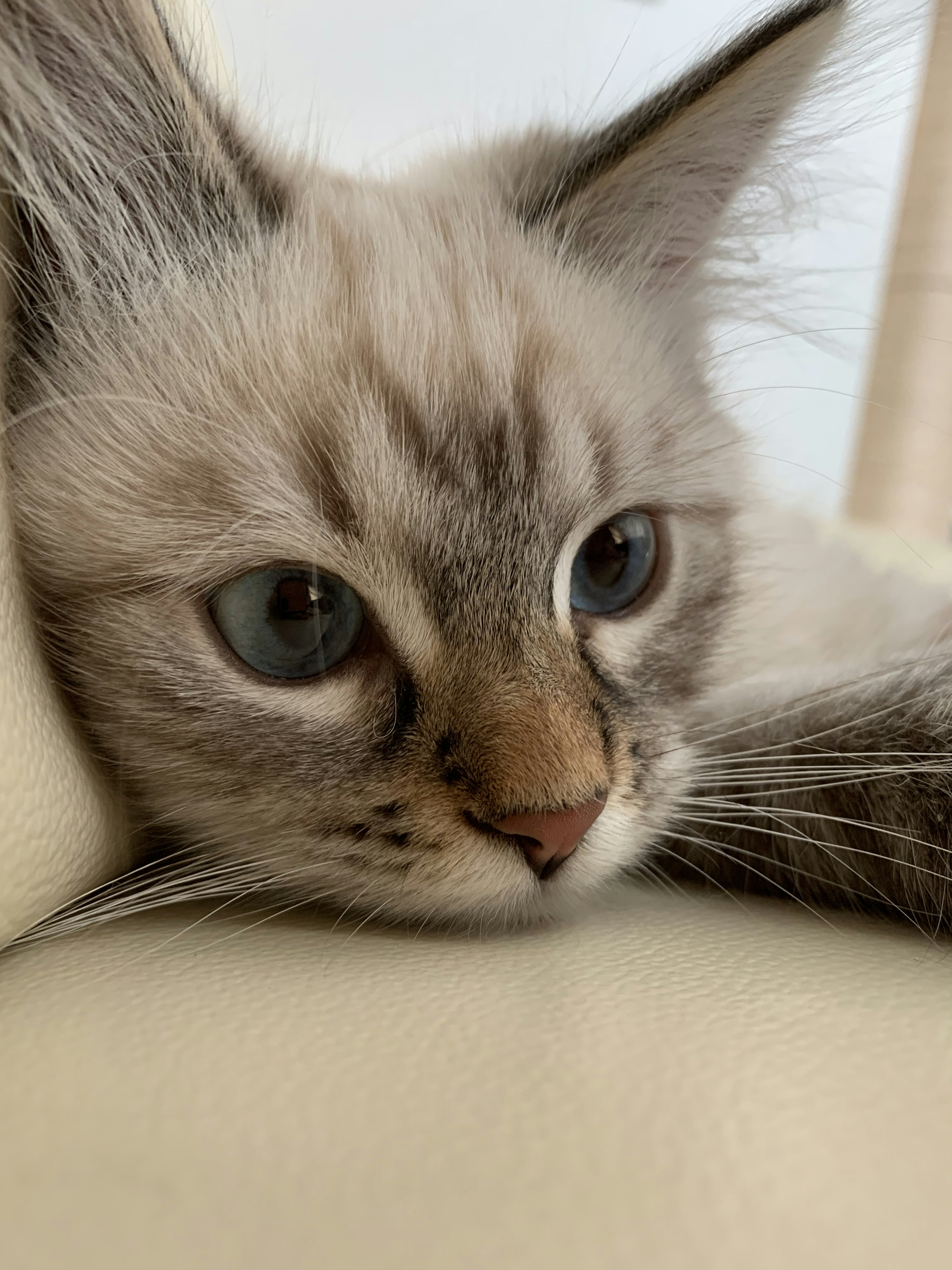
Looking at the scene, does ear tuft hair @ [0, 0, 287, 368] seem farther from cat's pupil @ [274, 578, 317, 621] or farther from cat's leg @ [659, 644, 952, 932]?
cat's leg @ [659, 644, 952, 932]

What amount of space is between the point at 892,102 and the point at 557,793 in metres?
0.92

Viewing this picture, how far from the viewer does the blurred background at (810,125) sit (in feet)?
3.67

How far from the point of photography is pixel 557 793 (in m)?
0.74

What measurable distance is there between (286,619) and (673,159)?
0.62 metres

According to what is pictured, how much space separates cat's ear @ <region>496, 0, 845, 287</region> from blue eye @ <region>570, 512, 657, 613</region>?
313 millimetres

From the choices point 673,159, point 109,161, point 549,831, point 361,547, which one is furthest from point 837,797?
point 109,161

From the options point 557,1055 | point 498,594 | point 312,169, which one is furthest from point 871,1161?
point 312,169

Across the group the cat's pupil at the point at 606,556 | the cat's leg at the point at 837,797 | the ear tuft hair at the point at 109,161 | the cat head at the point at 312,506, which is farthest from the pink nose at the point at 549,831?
the ear tuft hair at the point at 109,161

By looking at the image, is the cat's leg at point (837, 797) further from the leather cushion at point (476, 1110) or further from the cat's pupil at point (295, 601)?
the cat's pupil at point (295, 601)

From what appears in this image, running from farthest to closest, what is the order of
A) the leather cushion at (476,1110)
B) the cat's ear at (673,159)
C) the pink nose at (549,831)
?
the cat's ear at (673,159)
the pink nose at (549,831)
the leather cushion at (476,1110)

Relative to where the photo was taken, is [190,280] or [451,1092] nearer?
[451,1092]

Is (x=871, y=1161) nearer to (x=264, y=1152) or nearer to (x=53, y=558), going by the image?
(x=264, y=1152)

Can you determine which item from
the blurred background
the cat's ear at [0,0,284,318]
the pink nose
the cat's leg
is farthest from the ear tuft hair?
the cat's leg

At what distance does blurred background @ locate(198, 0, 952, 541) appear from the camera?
3.67 ft
